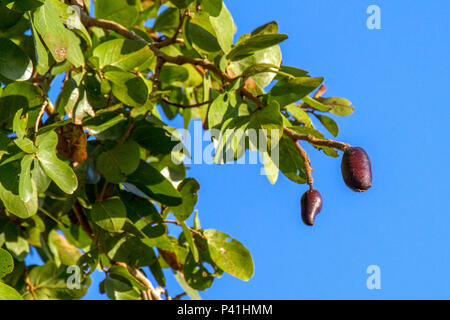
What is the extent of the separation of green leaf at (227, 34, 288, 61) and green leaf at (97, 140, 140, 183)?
0.24 meters

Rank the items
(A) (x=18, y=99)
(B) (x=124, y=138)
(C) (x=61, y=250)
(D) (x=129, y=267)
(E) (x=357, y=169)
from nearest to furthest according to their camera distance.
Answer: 1. (E) (x=357, y=169)
2. (A) (x=18, y=99)
3. (B) (x=124, y=138)
4. (D) (x=129, y=267)
5. (C) (x=61, y=250)

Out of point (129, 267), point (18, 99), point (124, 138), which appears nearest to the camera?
point (18, 99)

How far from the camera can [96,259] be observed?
3.85ft

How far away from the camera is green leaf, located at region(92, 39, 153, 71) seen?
3.65 ft

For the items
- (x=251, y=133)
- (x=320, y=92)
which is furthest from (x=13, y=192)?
(x=320, y=92)

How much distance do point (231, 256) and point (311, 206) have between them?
0.25m

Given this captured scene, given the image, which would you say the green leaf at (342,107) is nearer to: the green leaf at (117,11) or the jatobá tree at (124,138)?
the jatobá tree at (124,138)

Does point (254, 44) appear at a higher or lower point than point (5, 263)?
higher

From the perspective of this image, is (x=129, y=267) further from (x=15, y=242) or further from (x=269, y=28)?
(x=269, y=28)

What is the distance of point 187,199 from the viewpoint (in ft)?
3.93

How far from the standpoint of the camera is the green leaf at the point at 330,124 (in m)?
1.20

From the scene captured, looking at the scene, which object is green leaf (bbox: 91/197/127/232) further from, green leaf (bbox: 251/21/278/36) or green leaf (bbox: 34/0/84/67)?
green leaf (bbox: 251/21/278/36)

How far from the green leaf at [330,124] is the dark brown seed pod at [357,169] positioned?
1.06 ft
